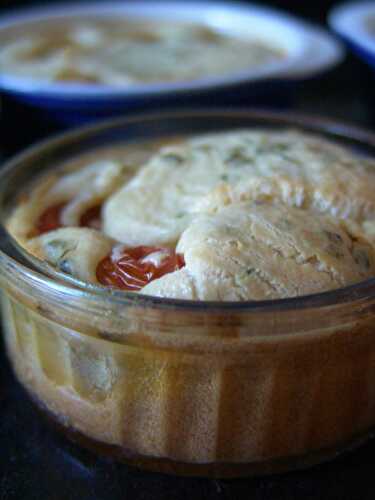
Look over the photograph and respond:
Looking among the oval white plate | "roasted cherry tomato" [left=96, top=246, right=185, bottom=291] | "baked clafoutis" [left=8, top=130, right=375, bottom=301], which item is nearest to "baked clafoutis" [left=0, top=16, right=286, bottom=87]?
the oval white plate

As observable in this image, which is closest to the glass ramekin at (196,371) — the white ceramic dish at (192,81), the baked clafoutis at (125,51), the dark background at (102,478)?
the dark background at (102,478)

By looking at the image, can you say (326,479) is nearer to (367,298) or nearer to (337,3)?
(367,298)

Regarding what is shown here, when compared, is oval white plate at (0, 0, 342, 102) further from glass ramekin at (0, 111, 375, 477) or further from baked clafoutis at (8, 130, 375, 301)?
glass ramekin at (0, 111, 375, 477)

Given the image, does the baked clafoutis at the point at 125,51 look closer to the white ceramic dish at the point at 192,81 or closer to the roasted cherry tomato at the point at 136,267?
the white ceramic dish at the point at 192,81

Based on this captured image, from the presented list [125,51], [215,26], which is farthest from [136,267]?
[215,26]

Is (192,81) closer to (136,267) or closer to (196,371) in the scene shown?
(136,267)

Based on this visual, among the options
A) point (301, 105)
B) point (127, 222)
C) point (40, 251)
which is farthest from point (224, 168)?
point (301, 105)
